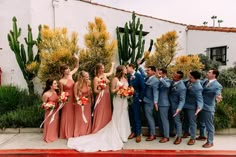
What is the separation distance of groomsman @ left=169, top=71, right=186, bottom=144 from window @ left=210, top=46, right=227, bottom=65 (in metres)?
11.6

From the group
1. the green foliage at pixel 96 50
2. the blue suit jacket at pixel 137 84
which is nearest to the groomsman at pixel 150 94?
the blue suit jacket at pixel 137 84

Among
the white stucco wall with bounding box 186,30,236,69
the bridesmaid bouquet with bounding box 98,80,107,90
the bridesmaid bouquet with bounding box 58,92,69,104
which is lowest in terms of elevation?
the bridesmaid bouquet with bounding box 58,92,69,104

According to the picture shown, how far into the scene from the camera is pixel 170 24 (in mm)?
15812

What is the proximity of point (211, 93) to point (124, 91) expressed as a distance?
202cm

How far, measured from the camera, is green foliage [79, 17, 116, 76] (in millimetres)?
10039

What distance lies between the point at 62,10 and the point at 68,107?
5.98 meters

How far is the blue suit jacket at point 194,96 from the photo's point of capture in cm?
595

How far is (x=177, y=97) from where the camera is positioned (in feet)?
20.7

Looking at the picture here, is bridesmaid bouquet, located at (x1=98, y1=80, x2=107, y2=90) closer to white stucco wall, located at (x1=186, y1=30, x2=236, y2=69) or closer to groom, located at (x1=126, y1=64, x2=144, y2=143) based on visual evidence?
groom, located at (x1=126, y1=64, x2=144, y2=143)

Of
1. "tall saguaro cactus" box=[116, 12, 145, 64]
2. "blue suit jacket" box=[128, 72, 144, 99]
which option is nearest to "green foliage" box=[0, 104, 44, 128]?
"blue suit jacket" box=[128, 72, 144, 99]

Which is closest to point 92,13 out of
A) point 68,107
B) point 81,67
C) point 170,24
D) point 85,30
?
point 85,30

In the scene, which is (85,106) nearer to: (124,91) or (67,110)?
(67,110)

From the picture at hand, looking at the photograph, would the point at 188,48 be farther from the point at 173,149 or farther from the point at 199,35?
the point at 173,149

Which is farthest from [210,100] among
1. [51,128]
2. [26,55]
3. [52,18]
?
[52,18]
